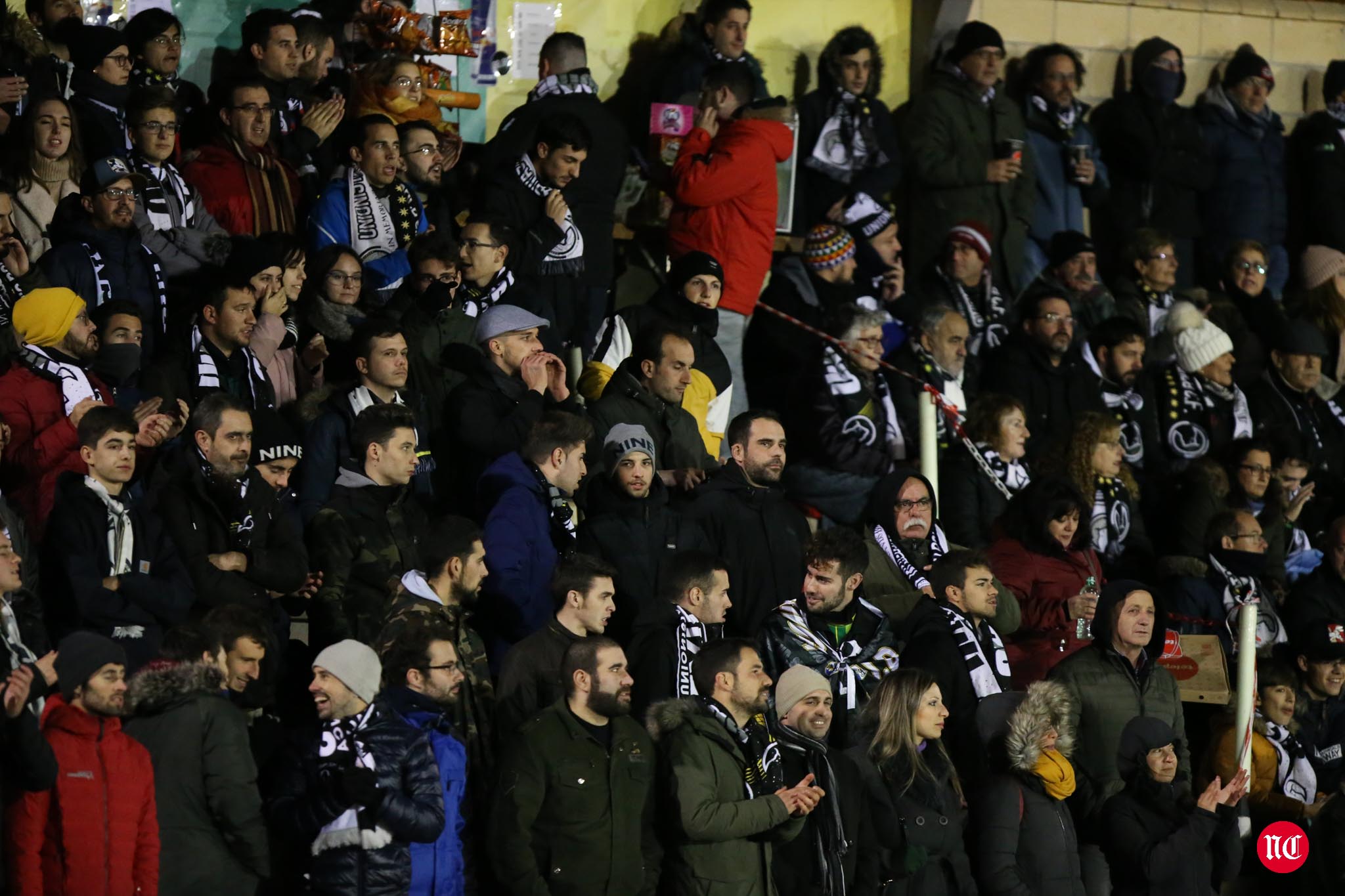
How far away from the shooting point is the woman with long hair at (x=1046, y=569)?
985 cm

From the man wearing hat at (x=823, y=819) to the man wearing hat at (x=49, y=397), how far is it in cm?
269

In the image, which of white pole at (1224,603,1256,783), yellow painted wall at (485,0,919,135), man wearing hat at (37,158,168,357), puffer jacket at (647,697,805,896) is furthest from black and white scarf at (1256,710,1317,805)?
man wearing hat at (37,158,168,357)

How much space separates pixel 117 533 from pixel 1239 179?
29.4 ft

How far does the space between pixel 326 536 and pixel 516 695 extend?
3.47 ft

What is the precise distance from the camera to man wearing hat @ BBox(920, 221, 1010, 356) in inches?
497

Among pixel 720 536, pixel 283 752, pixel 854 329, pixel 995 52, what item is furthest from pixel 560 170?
pixel 283 752

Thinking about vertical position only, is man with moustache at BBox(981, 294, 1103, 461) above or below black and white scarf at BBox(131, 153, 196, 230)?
below

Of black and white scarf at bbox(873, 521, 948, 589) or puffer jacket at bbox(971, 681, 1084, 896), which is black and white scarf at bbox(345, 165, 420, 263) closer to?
black and white scarf at bbox(873, 521, 948, 589)

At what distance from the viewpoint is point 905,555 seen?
31.9 ft

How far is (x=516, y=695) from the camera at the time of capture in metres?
7.87

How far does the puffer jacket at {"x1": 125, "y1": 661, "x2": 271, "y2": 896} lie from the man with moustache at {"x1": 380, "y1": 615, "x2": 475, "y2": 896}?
52 cm

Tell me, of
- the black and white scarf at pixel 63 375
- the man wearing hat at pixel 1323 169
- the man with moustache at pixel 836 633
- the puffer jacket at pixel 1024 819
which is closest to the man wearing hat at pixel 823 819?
the man with moustache at pixel 836 633

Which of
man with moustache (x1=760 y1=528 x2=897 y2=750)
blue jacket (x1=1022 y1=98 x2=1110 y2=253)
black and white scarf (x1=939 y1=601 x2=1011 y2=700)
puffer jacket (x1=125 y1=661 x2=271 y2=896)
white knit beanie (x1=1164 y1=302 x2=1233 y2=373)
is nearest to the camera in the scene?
puffer jacket (x1=125 y1=661 x2=271 y2=896)

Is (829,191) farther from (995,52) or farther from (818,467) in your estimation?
(818,467)
